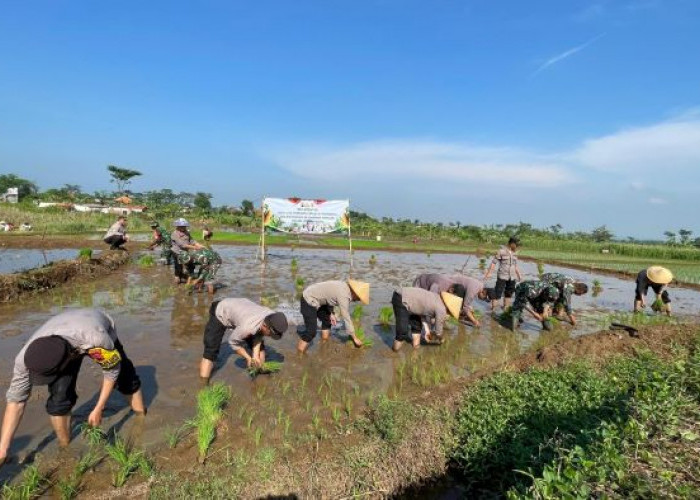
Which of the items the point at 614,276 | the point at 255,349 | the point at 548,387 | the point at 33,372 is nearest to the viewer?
the point at 33,372

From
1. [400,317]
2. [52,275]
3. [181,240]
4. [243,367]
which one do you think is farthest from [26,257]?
[400,317]

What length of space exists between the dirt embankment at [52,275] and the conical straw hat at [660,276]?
13527mm

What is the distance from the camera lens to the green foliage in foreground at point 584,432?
244 cm

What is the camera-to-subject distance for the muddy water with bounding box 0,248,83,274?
490 inches

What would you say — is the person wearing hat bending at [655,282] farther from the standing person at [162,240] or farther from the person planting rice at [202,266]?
the standing person at [162,240]

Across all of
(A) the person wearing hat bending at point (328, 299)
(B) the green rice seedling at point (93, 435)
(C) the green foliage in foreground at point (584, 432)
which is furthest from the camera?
(A) the person wearing hat bending at point (328, 299)

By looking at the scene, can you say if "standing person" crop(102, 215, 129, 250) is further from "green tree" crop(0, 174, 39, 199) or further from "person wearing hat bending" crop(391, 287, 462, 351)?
"green tree" crop(0, 174, 39, 199)

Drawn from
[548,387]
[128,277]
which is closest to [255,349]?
[548,387]

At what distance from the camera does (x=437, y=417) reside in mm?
4316

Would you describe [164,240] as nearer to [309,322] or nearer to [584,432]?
[309,322]

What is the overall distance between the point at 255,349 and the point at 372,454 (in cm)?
204

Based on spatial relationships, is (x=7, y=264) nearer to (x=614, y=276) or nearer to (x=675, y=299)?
(x=675, y=299)

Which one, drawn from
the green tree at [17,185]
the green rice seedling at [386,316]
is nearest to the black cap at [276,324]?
the green rice seedling at [386,316]

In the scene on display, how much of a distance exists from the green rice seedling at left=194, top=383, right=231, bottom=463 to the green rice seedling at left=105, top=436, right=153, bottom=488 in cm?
41
